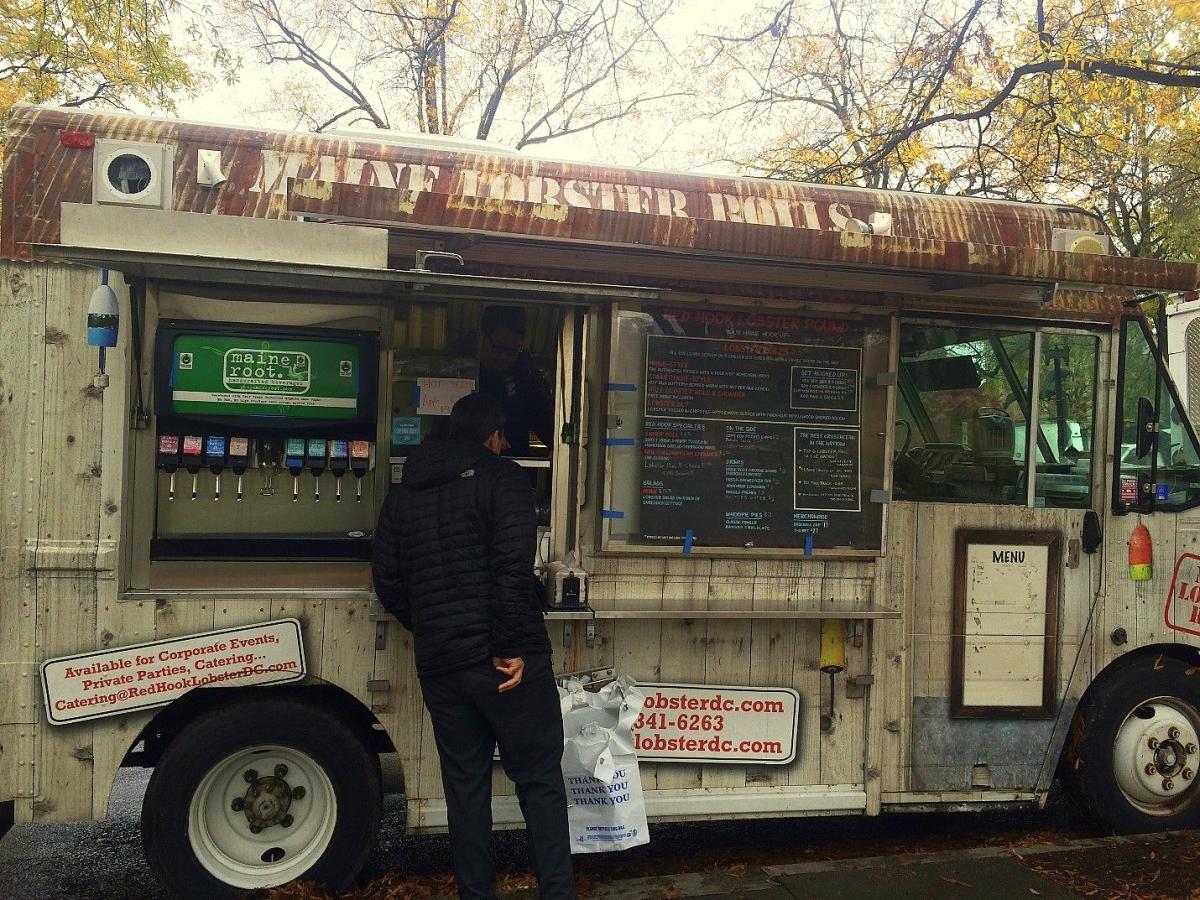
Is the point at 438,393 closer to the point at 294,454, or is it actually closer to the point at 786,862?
the point at 294,454

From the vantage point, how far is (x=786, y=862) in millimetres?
4738

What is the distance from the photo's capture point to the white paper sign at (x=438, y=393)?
14.0ft

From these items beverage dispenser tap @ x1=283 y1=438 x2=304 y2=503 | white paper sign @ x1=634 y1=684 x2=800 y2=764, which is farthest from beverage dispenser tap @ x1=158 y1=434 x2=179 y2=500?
white paper sign @ x1=634 y1=684 x2=800 y2=764

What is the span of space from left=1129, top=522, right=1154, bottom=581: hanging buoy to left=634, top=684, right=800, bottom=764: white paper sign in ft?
5.72

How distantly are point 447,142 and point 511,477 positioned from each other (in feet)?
5.14

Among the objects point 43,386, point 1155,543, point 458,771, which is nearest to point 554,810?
point 458,771

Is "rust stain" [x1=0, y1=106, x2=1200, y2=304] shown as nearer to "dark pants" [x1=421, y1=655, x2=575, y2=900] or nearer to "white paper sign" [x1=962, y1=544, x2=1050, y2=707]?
"white paper sign" [x1=962, y1=544, x2=1050, y2=707]

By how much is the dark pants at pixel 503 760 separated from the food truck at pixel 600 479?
0.47 meters

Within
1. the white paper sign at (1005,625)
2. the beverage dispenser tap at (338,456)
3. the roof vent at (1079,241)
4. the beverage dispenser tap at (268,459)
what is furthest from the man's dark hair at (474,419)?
the roof vent at (1079,241)

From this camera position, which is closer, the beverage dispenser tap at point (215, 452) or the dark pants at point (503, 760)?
the dark pants at point (503, 760)

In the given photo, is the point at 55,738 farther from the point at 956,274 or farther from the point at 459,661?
the point at 956,274

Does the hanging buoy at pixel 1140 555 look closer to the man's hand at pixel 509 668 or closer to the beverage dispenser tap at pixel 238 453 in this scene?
the man's hand at pixel 509 668

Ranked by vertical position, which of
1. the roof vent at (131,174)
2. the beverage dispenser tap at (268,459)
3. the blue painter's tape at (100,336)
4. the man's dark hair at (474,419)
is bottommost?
the beverage dispenser tap at (268,459)

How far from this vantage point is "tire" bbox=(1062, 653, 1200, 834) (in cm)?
475
